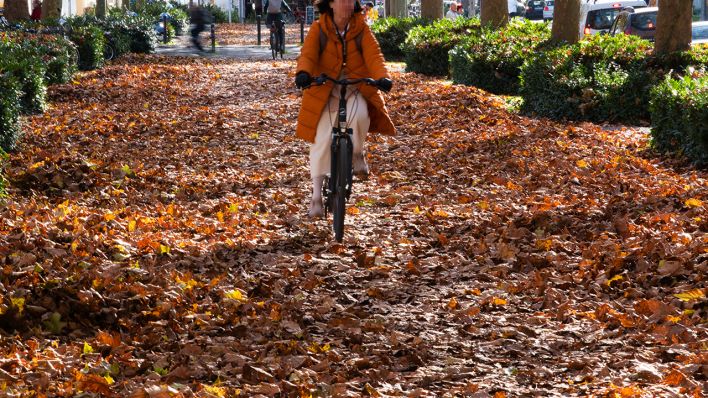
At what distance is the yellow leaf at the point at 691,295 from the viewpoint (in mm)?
6270

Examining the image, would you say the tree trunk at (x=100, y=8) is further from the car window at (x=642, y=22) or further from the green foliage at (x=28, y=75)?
the green foliage at (x=28, y=75)

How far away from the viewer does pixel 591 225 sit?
847 cm

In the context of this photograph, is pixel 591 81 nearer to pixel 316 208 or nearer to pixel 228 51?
pixel 316 208

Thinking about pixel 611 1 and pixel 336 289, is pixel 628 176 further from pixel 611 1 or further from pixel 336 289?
pixel 611 1

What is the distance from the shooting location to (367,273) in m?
7.52

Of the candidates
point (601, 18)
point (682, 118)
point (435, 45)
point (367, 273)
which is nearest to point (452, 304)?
point (367, 273)

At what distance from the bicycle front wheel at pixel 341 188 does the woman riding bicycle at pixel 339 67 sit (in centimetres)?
21

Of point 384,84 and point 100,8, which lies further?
point 100,8

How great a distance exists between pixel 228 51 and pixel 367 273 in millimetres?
29224

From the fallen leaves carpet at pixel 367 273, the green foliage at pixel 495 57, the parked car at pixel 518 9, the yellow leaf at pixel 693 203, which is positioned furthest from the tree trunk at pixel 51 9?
the parked car at pixel 518 9

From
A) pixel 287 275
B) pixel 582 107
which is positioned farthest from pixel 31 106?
pixel 287 275

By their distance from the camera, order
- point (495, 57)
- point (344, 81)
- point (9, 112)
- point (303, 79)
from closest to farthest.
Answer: point (303, 79) → point (344, 81) → point (9, 112) → point (495, 57)

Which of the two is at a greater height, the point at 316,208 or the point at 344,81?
the point at 344,81

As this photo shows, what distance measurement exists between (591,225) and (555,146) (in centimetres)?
396
